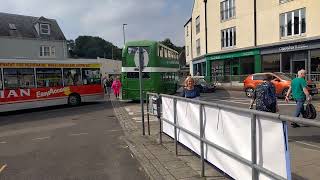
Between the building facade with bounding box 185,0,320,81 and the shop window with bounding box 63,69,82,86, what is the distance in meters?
15.8

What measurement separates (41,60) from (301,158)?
64.0 feet

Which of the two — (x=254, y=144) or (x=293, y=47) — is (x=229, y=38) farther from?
(x=254, y=144)

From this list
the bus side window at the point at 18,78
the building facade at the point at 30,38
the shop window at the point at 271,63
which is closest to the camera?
the bus side window at the point at 18,78

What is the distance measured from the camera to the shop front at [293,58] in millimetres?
31703

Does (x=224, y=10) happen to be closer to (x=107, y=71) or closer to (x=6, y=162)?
(x=107, y=71)

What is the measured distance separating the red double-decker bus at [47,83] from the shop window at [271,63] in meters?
18.2

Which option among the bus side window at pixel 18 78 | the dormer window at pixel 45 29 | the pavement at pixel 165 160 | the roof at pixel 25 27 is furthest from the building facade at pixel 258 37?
the dormer window at pixel 45 29

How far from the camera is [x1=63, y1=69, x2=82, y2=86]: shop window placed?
2305 cm

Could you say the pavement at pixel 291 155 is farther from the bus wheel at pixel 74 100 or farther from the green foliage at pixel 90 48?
the green foliage at pixel 90 48

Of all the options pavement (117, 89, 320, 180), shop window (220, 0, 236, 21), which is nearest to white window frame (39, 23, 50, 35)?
shop window (220, 0, 236, 21)

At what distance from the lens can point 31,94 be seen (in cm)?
2098

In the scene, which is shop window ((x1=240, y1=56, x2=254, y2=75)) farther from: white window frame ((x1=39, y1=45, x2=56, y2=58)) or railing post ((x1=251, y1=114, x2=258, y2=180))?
railing post ((x1=251, y1=114, x2=258, y2=180))

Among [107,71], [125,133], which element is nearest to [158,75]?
[125,133]

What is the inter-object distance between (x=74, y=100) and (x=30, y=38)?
36.8m
